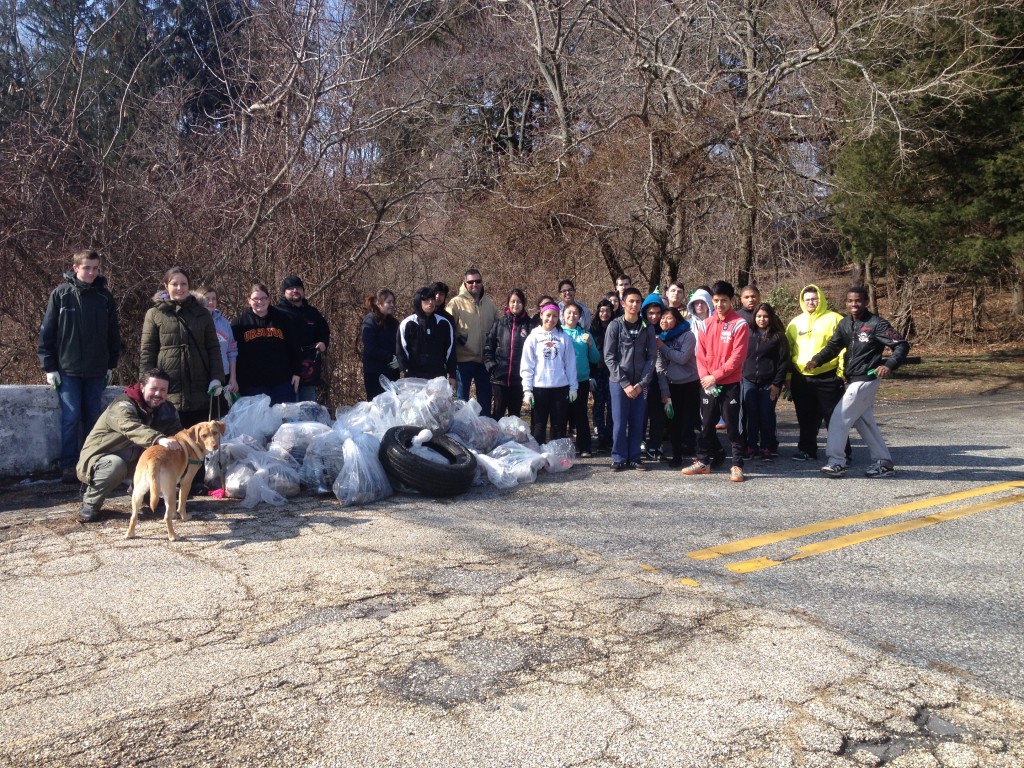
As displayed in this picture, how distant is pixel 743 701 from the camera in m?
3.60

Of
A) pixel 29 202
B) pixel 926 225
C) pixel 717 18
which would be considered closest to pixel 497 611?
pixel 29 202

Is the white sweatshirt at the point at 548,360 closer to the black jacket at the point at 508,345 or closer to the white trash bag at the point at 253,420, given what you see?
the black jacket at the point at 508,345

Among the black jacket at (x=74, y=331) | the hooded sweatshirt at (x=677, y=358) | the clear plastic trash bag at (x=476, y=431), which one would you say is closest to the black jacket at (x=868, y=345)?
the hooded sweatshirt at (x=677, y=358)

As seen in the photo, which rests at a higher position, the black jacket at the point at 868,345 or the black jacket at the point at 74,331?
the black jacket at the point at 74,331

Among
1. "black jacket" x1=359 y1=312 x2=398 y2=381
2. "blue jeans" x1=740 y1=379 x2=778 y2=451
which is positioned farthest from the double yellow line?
"black jacket" x1=359 y1=312 x2=398 y2=381

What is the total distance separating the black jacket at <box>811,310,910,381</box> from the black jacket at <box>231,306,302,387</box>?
546 centimetres

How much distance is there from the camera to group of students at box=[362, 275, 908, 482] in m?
8.15

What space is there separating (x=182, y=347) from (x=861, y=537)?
18.2 feet

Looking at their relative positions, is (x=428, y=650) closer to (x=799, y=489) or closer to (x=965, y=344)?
(x=799, y=489)

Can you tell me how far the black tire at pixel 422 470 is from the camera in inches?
279

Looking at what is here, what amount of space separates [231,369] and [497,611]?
4.76 m

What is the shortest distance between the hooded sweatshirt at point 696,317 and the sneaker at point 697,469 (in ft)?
4.03

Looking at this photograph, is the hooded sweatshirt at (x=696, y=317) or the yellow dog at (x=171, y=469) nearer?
the yellow dog at (x=171, y=469)

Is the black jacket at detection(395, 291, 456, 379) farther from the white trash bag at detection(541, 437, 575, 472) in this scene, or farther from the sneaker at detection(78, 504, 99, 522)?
the sneaker at detection(78, 504, 99, 522)
